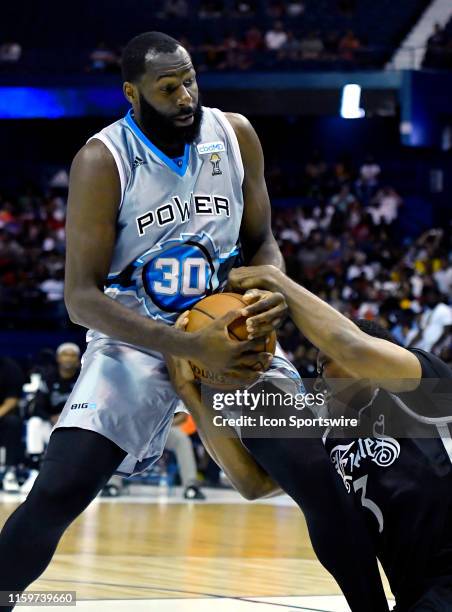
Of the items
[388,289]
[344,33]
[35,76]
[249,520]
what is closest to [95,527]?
[249,520]

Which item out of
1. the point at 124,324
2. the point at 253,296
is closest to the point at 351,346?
the point at 253,296

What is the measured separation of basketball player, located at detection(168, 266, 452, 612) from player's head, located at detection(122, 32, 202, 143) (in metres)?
0.58

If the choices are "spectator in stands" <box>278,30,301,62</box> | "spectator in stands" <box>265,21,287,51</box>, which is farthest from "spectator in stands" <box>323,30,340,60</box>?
"spectator in stands" <box>265,21,287,51</box>

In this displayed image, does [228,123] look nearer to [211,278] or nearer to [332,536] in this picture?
[211,278]

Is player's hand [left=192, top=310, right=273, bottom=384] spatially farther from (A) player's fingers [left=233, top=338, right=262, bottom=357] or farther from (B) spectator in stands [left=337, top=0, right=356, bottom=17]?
(B) spectator in stands [left=337, top=0, right=356, bottom=17]

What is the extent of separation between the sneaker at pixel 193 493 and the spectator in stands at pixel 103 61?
12447 mm

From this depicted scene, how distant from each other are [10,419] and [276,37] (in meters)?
13.7

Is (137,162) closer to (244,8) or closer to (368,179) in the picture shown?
(368,179)

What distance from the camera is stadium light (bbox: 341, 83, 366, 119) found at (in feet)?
71.3

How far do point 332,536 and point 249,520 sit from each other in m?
6.19

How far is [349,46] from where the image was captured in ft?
73.7

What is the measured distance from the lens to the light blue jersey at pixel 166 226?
3914mm

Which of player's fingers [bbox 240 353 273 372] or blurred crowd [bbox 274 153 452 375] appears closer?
player's fingers [bbox 240 353 273 372]

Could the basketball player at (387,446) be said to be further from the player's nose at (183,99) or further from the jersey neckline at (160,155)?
the player's nose at (183,99)
